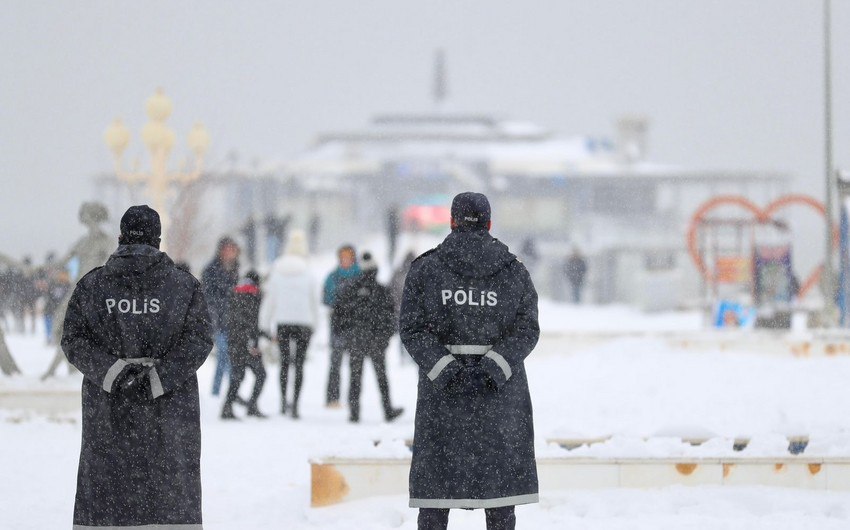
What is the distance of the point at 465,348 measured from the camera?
16.4 ft

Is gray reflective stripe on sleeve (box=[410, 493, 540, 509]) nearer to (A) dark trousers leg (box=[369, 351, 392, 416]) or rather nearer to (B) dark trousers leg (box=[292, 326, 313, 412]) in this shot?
(A) dark trousers leg (box=[369, 351, 392, 416])

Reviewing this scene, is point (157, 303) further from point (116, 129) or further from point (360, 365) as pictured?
point (116, 129)

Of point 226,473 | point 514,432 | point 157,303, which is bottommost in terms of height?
point 226,473

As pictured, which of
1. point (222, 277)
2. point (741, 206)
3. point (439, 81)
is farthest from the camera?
point (439, 81)

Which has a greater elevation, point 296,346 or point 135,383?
point 135,383

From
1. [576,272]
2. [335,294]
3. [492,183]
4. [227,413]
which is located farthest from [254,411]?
[492,183]

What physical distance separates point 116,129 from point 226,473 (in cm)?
1341

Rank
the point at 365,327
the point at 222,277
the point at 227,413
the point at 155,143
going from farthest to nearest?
the point at 155,143
the point at 222,277
the point at 227,413
the point at 365,327

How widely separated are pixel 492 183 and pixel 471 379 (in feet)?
256

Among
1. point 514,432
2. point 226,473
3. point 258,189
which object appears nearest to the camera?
point 514,432

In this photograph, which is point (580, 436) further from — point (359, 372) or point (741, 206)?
point (741, 206)

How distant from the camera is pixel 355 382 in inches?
469

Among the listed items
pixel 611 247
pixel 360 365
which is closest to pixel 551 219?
pixel 611 247

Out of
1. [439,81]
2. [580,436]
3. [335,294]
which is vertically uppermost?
[439,81]
